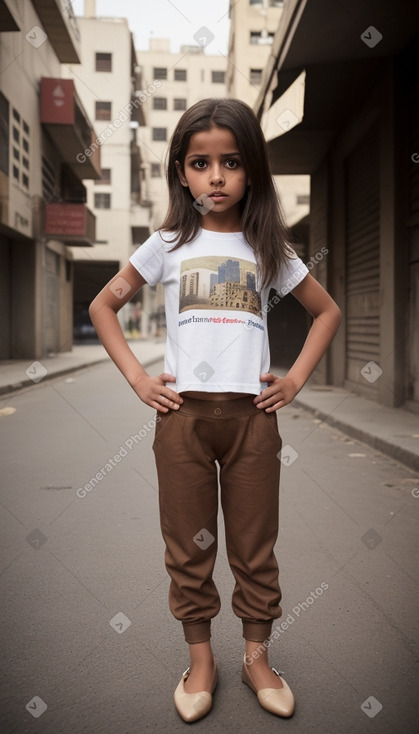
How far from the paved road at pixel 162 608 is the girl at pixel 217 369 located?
0.16 meters

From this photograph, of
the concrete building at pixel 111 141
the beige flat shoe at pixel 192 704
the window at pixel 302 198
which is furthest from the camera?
the concrete building at pixel 111 141

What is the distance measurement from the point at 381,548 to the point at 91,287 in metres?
42.8

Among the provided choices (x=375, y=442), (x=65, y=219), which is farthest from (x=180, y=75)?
(x=375, y=442)

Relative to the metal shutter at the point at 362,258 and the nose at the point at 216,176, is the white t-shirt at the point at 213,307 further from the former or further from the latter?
the metal shutter at the point at 362,258

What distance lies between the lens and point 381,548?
138 inches

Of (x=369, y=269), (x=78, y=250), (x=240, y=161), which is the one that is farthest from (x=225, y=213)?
(x=78, y=250)

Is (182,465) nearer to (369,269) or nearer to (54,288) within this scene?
(369,269)

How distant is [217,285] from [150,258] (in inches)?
9.2

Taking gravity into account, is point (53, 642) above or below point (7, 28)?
below

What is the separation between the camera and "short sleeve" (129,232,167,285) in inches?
80.4

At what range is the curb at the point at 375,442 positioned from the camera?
5570mm

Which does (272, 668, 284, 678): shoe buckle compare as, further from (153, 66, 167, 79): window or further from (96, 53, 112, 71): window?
(153, 66, 167, 79): window

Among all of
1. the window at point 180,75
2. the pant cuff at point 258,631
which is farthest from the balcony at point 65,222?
the window at point 180,75

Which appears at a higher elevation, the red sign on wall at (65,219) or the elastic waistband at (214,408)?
the red sign on wall at (65,219)
